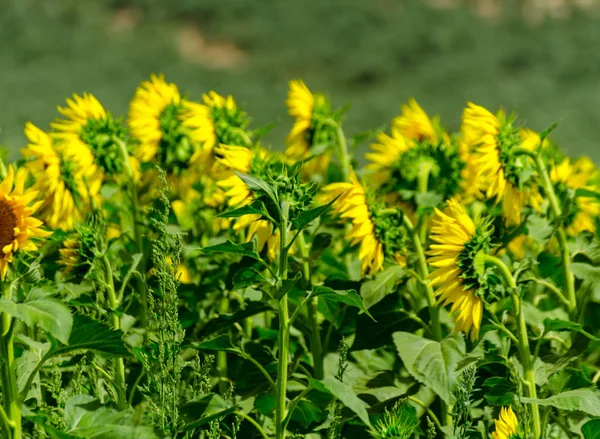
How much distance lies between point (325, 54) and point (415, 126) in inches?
375

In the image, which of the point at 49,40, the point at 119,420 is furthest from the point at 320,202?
the point at 49,40

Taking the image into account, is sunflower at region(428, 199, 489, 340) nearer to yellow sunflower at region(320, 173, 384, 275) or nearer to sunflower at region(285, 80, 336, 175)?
yellow sunflower at region(320, 173, 384, 275)

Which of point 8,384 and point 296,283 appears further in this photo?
point 296,283

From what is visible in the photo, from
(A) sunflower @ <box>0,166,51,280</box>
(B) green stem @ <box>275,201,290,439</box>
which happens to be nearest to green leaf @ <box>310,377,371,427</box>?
(B) green stem @ <box>275,201,290,439</box>

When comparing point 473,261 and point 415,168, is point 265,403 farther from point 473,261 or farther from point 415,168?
point 415,168

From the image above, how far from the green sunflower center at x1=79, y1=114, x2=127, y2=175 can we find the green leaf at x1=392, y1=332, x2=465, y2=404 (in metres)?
0.95

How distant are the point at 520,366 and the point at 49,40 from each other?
10.8 meters

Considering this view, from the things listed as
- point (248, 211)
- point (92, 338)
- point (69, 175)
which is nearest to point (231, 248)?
point (248, 211)

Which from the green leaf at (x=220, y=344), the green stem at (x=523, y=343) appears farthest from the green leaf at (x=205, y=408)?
the green stem at (x=523, y=343)

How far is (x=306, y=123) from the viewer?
3059mm

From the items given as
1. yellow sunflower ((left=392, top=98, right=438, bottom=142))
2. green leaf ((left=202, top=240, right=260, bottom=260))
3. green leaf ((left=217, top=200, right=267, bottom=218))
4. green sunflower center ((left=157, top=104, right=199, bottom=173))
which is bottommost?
green leaf ((left=202, top=240, right=260, bottom=260))

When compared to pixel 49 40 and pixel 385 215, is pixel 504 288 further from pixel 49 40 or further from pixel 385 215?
pixel 49 40

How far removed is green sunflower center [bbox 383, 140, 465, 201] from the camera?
269 cm

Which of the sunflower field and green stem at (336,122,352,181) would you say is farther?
green stem at (336,122,352,181)
